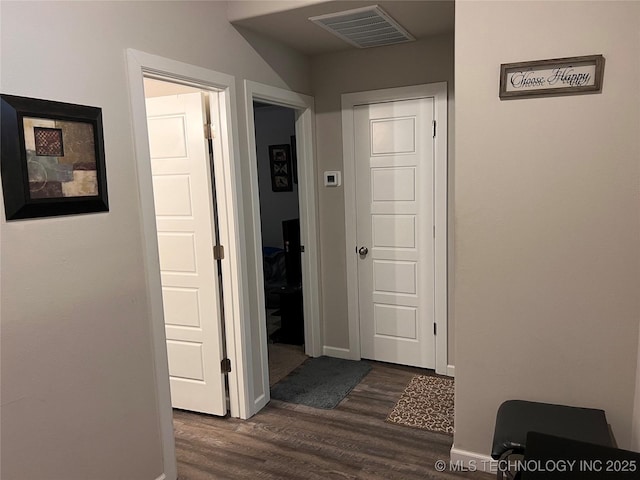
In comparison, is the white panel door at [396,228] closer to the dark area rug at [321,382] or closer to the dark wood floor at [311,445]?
the dark area rug at [321,382]

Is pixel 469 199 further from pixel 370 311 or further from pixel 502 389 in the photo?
pixel 370 311

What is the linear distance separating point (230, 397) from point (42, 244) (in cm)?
172

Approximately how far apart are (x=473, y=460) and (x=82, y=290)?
80.0 inches

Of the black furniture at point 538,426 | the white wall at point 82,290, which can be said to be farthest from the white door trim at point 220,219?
the black furniture at point 538,426

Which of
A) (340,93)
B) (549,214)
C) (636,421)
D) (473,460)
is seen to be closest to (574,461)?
(636,421)

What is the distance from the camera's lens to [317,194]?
3920 millimetres

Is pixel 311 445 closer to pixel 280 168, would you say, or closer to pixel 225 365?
pixel 225 365

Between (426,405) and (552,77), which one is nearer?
(552,77)

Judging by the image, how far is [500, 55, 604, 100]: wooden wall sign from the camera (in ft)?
6.61

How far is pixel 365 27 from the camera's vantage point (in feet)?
9.98

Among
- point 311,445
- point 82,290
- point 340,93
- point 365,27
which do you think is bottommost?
point 311,445

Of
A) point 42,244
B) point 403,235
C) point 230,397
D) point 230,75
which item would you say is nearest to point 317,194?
point 403,235

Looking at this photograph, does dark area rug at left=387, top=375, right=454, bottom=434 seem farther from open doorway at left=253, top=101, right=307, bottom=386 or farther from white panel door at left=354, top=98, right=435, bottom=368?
open doorway at left=253, top=101, right=307, bottom=386

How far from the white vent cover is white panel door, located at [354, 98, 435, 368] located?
17.7 inches
